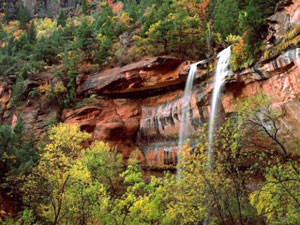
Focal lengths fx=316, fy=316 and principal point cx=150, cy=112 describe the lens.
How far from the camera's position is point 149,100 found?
37.2 meters

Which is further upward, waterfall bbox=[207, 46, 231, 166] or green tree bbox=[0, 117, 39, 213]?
waterfall bbox=[207, 46, 231, 166]

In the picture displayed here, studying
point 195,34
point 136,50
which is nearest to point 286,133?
point 195,34

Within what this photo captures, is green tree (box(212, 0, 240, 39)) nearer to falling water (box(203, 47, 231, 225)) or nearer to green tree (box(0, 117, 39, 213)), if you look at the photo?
falling water (box(203, 47, 231, 225))

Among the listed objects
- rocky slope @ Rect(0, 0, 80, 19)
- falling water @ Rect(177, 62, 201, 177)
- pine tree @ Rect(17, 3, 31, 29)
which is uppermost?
rocky slope @ Rect(0, 0, 80, 19)

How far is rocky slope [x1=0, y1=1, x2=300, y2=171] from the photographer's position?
23.9 metres

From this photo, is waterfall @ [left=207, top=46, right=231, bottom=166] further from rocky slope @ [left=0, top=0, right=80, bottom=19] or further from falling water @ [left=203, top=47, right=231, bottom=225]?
rocky slope @ [left=0, top=0, right=80, bottom=19]

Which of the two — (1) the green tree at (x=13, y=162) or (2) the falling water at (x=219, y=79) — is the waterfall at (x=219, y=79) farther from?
(1) the green tree at (x=13, y=162)

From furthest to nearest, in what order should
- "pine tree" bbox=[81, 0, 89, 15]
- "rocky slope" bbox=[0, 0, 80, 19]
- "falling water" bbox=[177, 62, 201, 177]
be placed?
"rocky slope" bbox=[0, 0, 80, 19] → "pine tree" bbox=[81, 0, 89, 15] → "falling water" bbox=[177, 62, 201, 177]

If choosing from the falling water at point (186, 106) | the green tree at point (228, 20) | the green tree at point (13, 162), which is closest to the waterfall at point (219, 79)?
the falling water at point (186, 106)

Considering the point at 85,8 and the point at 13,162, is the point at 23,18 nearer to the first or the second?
the point at 85,8

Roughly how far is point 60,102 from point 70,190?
23984 mm

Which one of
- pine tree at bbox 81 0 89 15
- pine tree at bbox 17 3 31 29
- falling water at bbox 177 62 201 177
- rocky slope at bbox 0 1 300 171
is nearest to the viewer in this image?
rocky slope at bbox 0 1 300 171

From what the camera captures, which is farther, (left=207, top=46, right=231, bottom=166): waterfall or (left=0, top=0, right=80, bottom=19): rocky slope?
(left=0, top=0, right=80, bottom=19): rocky slope

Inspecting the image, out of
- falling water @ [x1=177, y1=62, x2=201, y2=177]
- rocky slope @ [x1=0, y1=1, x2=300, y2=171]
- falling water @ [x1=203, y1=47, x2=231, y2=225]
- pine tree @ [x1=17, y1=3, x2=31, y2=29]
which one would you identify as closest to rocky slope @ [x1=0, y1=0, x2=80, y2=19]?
pine tree @ [x1=17, y1=3, x2=31, y2=29]
